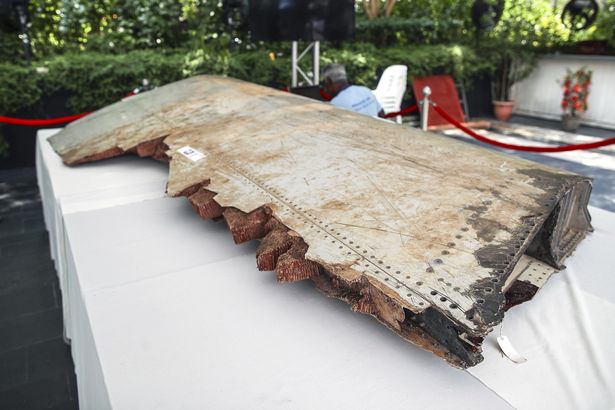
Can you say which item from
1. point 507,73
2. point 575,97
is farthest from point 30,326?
point 507,73

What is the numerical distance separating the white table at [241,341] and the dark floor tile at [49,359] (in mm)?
612

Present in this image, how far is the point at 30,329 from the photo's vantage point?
286cm

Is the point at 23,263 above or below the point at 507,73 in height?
below

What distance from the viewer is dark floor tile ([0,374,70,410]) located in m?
2.28

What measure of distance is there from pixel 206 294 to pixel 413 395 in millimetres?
842

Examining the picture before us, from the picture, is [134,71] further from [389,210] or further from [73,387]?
[389,210]

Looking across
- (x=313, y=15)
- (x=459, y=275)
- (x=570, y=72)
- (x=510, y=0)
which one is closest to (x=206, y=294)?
(x=459, y=275)

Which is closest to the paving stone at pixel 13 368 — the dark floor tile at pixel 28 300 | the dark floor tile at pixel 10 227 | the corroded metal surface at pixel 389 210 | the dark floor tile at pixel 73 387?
the dark floor tile at pixel 73 387

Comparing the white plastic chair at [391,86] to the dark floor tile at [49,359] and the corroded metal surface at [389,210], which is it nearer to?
the corroded metal surface at [389,210]

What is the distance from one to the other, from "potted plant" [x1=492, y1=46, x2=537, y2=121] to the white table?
26.7ft

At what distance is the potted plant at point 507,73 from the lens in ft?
31.4

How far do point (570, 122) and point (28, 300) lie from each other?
8713 millimetres

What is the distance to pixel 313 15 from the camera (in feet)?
20.2

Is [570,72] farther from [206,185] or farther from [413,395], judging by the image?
[413,395]
